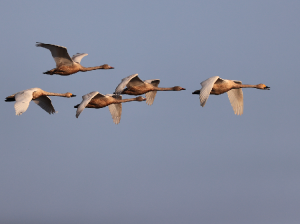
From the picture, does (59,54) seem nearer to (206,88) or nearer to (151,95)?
(151,95)

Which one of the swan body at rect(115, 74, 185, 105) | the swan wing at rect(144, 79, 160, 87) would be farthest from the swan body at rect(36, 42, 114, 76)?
the swan wing at rect(144, 79, 160, 87)

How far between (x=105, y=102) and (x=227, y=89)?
8390 millimetres

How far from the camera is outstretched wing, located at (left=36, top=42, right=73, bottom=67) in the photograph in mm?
39875

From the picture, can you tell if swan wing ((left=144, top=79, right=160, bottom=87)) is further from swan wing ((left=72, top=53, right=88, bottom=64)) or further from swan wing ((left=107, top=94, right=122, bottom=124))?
swan wing ((left=72, top=53, right=88, bottom=64))

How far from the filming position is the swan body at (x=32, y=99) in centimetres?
3512

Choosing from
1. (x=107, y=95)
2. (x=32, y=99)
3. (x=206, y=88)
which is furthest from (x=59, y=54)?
(x=206, y=88)

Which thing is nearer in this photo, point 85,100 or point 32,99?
point 85,100

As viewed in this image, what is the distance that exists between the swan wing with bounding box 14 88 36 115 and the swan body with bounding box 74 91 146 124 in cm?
310

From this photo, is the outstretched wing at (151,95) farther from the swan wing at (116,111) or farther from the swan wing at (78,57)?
→ the swan wing at (78,57)

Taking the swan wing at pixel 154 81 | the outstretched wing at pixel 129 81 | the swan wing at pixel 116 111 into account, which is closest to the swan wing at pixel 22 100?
the outstretched wing at pixel 129 81

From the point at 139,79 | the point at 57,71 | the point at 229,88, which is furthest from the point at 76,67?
the point at 229,88

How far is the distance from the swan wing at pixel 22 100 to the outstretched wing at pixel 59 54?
3.33 meters

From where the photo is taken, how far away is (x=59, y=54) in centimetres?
4072

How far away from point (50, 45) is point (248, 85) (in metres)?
14.1
